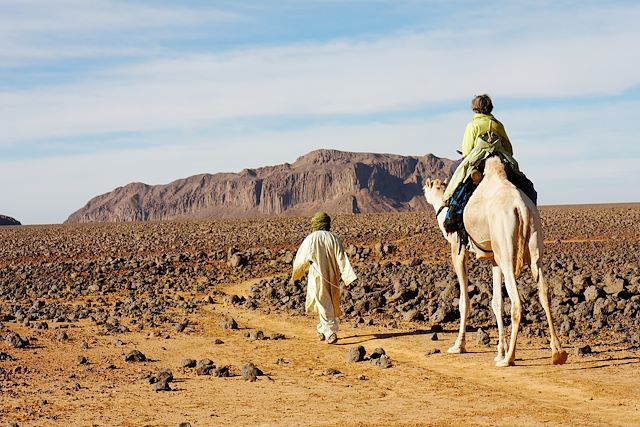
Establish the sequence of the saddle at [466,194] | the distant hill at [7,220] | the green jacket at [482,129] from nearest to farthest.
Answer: the saddle at [466,194] → the green jacket at [482,129] → the distant hill at [7,220]

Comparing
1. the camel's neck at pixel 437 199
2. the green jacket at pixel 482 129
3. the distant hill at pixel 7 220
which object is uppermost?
the distant hill at pixel 7 220

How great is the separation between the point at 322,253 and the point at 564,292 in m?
4.47

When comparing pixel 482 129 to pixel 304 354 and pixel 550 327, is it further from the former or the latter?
pixel 304 354

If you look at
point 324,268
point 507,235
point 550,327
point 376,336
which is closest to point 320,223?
point 324,268

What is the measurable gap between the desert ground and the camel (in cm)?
57

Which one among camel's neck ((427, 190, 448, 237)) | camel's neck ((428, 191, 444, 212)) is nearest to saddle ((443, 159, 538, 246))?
camel's neck ((427, 190, 448, 237))

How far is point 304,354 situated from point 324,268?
1.74 m

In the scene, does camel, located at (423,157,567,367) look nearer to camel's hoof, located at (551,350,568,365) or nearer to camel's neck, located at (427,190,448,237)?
camel's hoof, located at (551,350,568,365)

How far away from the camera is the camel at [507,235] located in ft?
32.6

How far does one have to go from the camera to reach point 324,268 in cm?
1370

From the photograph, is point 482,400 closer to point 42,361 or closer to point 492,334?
point 492,334

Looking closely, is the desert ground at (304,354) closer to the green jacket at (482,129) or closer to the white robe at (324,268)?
the white robe at (324,268)

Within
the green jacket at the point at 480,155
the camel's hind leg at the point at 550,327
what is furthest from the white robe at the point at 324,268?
the camel's hind leg at the point at 550,327

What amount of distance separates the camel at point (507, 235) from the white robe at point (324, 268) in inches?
118
